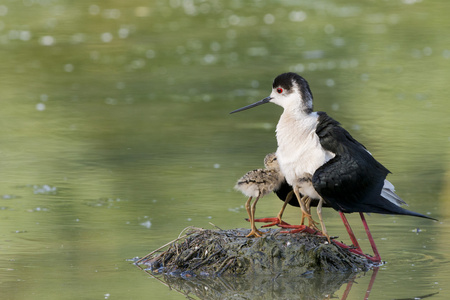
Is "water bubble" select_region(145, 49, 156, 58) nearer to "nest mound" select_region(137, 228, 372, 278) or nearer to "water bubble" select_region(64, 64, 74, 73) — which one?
"water bubble" select_region(64, 64, 74, 73)

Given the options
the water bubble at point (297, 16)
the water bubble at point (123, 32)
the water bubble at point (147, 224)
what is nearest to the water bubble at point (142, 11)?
the water bubble at point (123, 32)

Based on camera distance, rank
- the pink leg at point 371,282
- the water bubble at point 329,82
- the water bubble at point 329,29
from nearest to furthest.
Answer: the pink leg at point 371,282 < the water bubble at point 329,82 < the water bubble at point 329,29

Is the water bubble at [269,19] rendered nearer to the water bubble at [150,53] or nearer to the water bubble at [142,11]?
the water bubble at [142,11]

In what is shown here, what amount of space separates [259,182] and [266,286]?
852 mm

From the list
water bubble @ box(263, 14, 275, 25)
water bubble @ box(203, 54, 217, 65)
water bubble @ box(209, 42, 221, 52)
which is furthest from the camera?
water bubble @ box(263, 14, 275, 25)

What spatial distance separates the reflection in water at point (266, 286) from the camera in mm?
6512

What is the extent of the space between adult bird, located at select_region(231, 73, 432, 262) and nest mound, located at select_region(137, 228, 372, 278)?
194 mm

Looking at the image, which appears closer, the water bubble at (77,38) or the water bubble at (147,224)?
the water bubble at (147,224)

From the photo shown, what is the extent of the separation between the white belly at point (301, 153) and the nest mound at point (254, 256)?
415 millimetres

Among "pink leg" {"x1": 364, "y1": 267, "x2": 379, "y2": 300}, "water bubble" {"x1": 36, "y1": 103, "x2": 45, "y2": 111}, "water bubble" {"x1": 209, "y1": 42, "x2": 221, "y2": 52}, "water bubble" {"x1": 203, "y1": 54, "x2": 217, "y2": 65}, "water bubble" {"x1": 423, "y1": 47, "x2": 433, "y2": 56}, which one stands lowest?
"water bubble" {"x1": 209, "y1": 42, "x2": 221, "y2": 52}

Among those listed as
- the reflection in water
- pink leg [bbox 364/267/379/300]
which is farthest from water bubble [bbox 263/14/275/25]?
the reflection in water

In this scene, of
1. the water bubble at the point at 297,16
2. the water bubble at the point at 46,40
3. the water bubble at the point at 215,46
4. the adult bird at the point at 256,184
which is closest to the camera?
the adult bird at the point at 256,184

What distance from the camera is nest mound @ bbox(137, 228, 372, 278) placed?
690 cm

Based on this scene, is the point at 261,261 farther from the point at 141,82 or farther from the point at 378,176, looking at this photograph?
the point at 141,82
